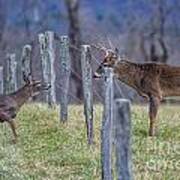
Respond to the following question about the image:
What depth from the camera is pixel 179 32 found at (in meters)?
32.5

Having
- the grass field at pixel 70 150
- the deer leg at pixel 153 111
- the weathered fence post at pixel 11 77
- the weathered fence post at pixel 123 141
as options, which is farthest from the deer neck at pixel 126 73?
the weathered fence post at pixel 123 141

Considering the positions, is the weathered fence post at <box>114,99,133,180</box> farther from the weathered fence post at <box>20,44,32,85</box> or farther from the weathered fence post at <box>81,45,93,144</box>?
the weathered fence post at <box>20,44,32,85</box>

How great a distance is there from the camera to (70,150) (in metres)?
11.5

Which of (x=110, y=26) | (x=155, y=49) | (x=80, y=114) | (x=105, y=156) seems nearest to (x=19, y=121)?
(x=80, y=114)

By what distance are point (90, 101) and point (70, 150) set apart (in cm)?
68

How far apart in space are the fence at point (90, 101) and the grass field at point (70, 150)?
400 mm

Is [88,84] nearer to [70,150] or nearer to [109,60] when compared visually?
[70,150]

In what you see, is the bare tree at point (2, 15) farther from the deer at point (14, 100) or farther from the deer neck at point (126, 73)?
the deer neck at point (126, 73)

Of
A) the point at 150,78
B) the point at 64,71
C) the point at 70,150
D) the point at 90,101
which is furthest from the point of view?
the point at 64,71

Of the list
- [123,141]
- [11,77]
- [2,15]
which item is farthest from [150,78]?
[2,15]

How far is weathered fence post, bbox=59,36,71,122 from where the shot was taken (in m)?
13.6

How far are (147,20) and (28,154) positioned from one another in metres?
20.1

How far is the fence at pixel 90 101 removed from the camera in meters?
7.20

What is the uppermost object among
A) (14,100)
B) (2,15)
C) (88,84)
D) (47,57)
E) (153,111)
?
(2,15)
